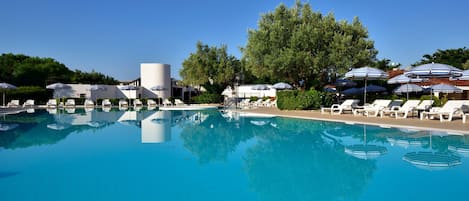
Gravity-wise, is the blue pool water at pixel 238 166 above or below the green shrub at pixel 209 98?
below

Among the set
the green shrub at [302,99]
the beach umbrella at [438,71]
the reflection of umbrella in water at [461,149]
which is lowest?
the reflection of umbrella in water at [461,149]

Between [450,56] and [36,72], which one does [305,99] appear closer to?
[450,56]

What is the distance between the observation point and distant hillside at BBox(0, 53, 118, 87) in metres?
34.5

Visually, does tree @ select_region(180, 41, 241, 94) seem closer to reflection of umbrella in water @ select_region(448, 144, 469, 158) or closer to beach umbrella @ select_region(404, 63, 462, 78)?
beach umbrella @ select_region(404, 63, 462, 78)

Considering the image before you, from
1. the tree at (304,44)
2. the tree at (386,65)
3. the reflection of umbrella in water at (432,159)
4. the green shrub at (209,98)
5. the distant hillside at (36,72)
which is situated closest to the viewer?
the reflection of umbrella in water at (432,159)

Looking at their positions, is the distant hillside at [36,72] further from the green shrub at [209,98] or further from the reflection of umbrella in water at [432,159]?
the reflection of umbrella in water at [432,159]

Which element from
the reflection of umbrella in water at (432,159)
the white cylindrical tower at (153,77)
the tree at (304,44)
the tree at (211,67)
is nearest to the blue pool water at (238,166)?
the reflection of umbrella in water at (432,159)

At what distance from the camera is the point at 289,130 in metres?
11.7

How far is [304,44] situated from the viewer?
18453 millimetres

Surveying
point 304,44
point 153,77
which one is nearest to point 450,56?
point 304,44

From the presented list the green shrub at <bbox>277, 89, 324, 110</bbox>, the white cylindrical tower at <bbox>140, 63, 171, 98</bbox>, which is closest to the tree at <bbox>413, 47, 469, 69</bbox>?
the green shrub at <bbox>277, 89, 324, 110</bbox>

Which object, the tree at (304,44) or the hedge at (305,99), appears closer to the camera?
the hedge at (305,99)

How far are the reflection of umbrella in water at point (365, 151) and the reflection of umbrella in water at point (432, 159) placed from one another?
56 cm

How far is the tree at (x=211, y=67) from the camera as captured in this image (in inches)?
1232
